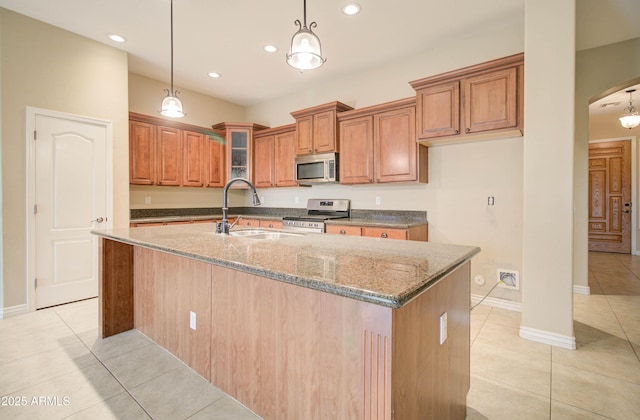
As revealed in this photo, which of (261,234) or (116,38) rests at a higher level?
(116,38)

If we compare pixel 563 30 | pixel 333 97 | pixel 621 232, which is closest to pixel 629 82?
pixel 563 30

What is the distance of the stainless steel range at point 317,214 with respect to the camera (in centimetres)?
396

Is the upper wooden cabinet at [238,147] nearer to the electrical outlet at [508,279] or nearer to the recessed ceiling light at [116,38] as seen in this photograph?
the recessed ceiling light at [116,38]

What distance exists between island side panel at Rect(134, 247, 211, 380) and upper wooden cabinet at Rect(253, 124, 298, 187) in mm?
2680

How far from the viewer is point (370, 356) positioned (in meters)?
0.92

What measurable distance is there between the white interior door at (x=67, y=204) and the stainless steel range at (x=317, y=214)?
2289 mm

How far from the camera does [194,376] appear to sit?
73.7 inches

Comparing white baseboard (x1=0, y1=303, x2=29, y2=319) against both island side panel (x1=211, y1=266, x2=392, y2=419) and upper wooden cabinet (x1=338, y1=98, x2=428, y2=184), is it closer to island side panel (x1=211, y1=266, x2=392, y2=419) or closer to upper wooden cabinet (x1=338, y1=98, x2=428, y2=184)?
island side panel (x1=211, y1=266, x2=392, y2=419)

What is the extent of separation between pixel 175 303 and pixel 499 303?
10.4 feet

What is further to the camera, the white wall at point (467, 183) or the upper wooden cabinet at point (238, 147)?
the upper wooden cabinet at point (238, 147)

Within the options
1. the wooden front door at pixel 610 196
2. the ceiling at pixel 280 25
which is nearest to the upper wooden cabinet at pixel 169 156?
the ceiling at pixel 280 25

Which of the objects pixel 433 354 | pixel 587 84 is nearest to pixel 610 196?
pixel 587 84

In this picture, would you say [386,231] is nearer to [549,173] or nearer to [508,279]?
[508,279]

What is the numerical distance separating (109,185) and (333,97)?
10.6 feet
